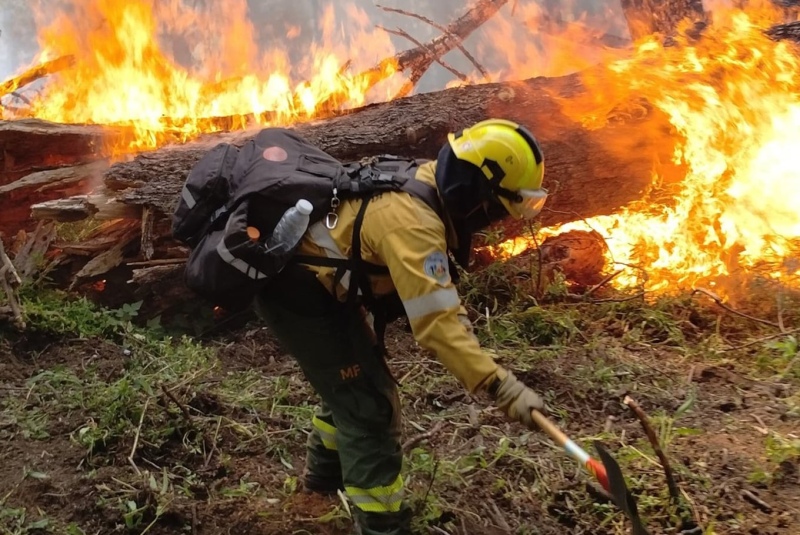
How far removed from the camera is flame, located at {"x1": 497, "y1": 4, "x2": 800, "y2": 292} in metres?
5.71

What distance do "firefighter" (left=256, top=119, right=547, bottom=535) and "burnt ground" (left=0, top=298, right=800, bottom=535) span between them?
39 centimetres

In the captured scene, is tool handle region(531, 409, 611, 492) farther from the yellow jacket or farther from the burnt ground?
the burnt ground

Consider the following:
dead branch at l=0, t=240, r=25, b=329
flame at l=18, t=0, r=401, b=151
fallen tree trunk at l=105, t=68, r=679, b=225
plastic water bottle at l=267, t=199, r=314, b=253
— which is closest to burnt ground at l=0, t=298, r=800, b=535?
dead branch at l=0, t=240, r=25, b=329

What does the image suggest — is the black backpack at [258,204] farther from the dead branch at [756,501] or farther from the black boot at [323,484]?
the dead branch at [756,501]

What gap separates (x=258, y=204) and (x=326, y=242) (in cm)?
33

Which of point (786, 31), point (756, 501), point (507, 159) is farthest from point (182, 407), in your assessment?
point (786, 31)

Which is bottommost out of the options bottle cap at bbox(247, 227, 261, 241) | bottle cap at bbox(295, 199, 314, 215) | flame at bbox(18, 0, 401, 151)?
flame at bbox(18, 0, 401, 151)

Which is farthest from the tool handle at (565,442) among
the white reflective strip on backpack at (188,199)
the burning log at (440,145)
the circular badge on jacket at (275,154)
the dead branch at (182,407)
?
the burning log at (440,145)

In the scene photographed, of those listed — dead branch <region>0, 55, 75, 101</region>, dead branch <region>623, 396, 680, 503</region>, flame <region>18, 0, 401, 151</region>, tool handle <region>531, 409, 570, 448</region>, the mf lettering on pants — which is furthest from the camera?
dead branch <region>0, 55, 75, 101</region>

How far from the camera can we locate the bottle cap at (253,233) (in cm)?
280

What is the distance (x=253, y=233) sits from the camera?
2.83 m

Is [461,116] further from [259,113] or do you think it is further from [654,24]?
[654,24]

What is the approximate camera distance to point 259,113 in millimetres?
6383

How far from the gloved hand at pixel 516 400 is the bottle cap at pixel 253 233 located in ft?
3.81
